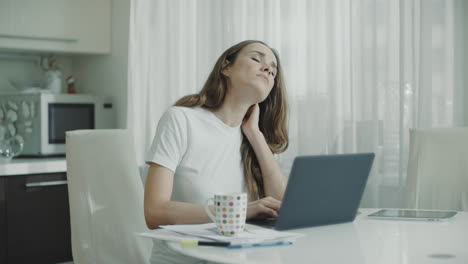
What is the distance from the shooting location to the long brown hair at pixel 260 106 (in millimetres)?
2113

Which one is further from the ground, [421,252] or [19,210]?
[421,252]

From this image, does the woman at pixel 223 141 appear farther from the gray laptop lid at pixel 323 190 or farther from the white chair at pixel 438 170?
the white chair at pixel 438 170

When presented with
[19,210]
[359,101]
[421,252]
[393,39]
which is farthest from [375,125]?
[19,210]

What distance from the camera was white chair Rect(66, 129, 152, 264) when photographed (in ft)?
7.04

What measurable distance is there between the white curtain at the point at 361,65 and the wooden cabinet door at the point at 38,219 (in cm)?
101

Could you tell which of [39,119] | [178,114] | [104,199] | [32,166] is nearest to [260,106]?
[178,114]

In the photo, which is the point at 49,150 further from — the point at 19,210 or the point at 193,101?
the point at 193,101

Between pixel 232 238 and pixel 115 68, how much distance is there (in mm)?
2978

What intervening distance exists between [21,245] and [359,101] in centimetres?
191

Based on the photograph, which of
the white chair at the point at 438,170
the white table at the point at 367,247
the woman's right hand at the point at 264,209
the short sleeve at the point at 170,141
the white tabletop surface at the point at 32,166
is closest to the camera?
the white table at the point at 367,247

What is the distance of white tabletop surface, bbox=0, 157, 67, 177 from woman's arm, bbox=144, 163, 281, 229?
1780mm

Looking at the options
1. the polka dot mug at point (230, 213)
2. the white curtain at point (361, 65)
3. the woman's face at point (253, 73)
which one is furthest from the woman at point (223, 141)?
the white curtain at point (361, 65)

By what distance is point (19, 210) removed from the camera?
3510mm

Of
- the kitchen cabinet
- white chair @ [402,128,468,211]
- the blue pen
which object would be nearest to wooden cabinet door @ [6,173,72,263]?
the kitchen cabinet
